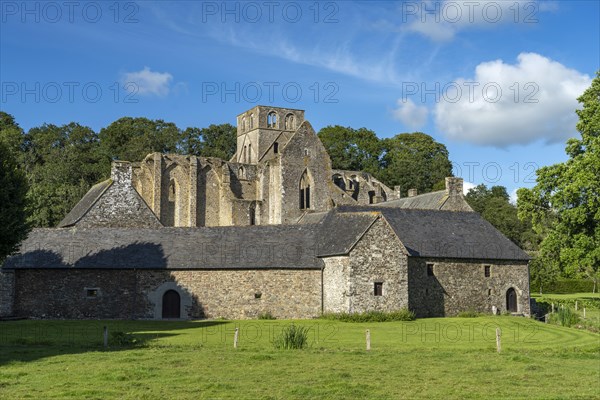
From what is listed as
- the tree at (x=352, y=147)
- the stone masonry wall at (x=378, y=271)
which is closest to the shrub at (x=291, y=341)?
the stone masonry wall at (x=378, y=271)

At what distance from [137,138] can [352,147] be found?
2871cm

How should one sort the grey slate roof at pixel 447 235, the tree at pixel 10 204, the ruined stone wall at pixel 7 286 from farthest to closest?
1. the grey slate roof at pixel 447 235
2. the ruined stone wall at pixel 7 286
3. the tree at pixel 10 204

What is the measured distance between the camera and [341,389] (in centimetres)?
1480

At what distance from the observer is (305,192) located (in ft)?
190

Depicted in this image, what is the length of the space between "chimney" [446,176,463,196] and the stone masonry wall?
1891 centimetres

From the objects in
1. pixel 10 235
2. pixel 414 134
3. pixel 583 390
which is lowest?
pixel 583 390

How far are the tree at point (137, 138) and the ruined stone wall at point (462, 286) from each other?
175 ft

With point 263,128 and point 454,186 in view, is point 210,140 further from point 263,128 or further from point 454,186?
point 454,186

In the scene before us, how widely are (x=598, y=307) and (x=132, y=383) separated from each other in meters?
35.4

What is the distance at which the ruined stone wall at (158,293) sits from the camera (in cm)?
3500

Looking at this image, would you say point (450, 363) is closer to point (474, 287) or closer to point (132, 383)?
point (132, 383)

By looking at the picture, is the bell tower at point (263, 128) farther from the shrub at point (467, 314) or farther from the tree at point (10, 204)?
the tree at point (10, 204)

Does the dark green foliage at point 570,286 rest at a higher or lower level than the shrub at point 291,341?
higher

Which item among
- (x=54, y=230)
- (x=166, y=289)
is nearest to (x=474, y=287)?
(x=166, y=289)
